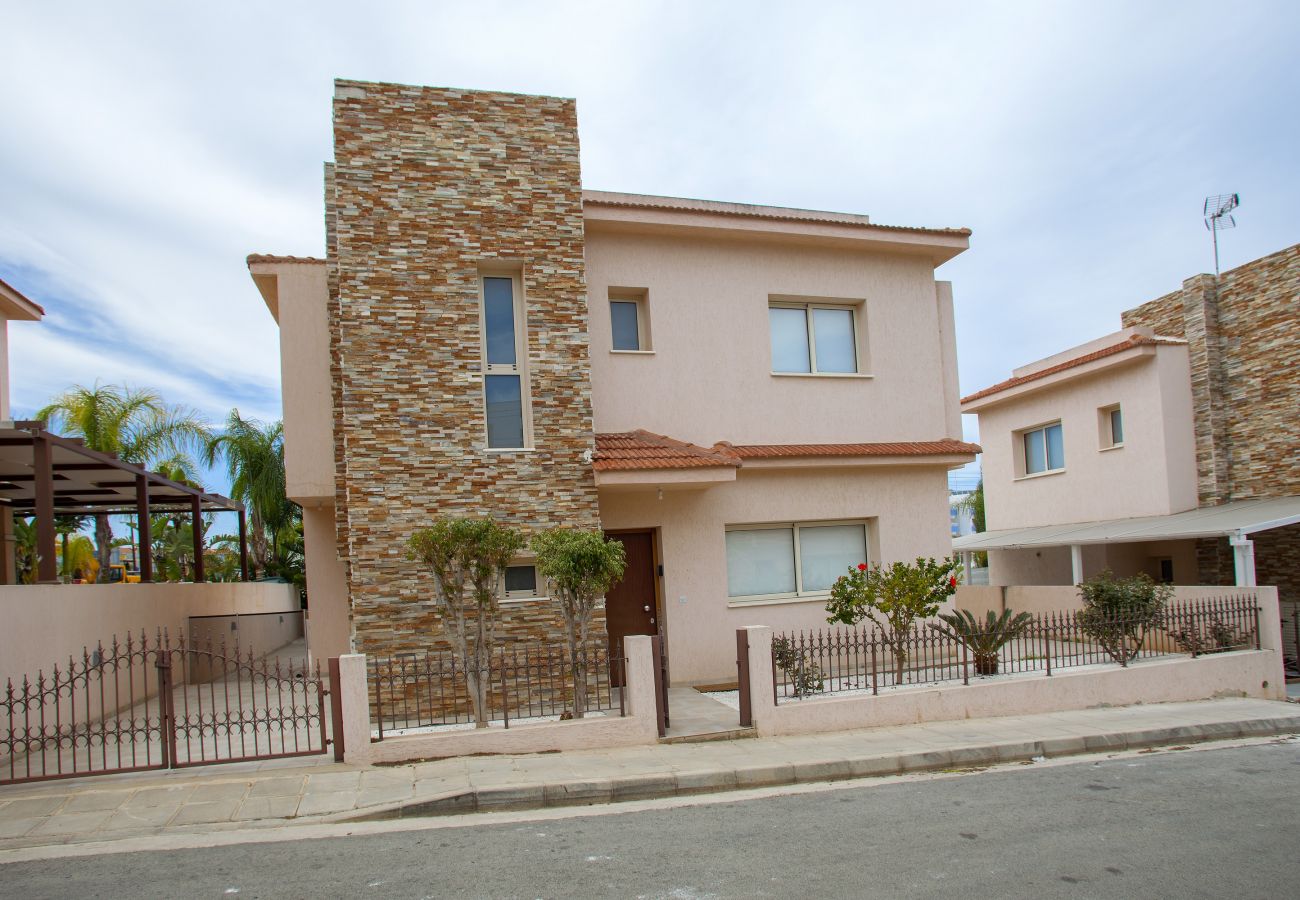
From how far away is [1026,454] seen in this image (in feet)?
78.0

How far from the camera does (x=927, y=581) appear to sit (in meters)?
11.6

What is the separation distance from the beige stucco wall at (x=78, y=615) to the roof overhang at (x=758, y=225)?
819cm

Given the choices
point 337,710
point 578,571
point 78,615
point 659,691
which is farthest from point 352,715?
point 78,615

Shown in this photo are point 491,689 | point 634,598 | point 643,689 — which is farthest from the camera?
point 634,598

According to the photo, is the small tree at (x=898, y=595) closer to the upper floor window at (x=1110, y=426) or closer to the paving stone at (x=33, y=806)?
the paving stone at (x=33, y=806)

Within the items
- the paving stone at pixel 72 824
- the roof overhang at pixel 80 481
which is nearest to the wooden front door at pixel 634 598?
the paving stone at pixel 72 824

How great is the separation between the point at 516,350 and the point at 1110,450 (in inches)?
556

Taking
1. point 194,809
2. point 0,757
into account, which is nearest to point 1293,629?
point 194,809

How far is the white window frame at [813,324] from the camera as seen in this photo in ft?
48.3

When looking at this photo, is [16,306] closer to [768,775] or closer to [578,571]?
[578,571]

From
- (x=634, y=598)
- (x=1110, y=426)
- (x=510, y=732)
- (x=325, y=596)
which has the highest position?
(x=1110, y=426)

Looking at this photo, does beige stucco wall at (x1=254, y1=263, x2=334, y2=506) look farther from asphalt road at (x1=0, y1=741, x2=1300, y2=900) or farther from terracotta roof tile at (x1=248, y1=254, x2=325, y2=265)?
asphalt road at (x1=0, y1=741, x2=1300, y2=900)

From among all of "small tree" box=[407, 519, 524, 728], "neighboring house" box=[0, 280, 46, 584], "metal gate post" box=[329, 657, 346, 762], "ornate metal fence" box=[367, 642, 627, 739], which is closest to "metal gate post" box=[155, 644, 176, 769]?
"metal gate post" box=[329, 657, 346, 762]

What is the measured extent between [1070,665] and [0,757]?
12443 mm
